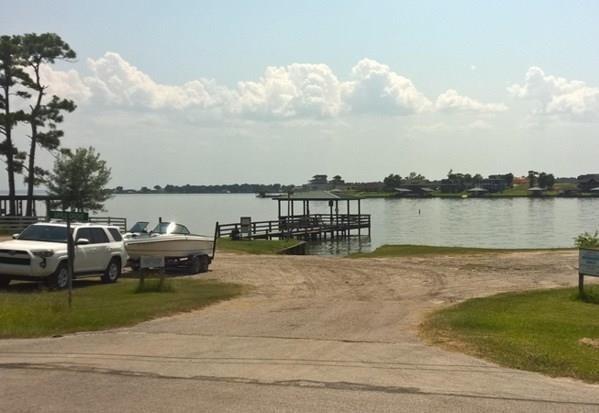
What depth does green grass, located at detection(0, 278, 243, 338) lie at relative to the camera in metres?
11.6

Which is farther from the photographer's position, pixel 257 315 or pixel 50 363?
pixel 257 315

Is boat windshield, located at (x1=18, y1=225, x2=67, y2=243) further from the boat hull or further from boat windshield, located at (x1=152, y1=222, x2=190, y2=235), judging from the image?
boat windshield, located at (x1=152, y1=222, x2=190, y2=235)

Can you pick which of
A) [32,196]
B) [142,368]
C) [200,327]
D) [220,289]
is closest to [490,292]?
[220,289]

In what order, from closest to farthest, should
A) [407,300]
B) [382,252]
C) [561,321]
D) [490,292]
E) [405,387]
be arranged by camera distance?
1. [405,387]
2. [561,321]
3. [407,300]
4. [490,292]
5. [382,252]

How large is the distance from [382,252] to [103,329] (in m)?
23.0

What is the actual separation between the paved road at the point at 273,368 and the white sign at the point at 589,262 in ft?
11.0

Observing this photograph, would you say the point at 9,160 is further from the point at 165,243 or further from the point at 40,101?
the point at 165,243

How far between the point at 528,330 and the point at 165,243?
12.7 metres

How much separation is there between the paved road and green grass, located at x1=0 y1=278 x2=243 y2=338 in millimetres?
597

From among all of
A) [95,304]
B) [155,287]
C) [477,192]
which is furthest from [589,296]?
[477,192]

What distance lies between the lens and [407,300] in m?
16.0

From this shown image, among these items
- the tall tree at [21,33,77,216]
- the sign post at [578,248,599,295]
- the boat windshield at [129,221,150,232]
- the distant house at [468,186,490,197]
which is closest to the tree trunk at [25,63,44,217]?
the tall tree at [21,33,77,216]

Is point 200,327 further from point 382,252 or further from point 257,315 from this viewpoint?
point 382,252

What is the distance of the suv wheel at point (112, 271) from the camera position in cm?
1930
